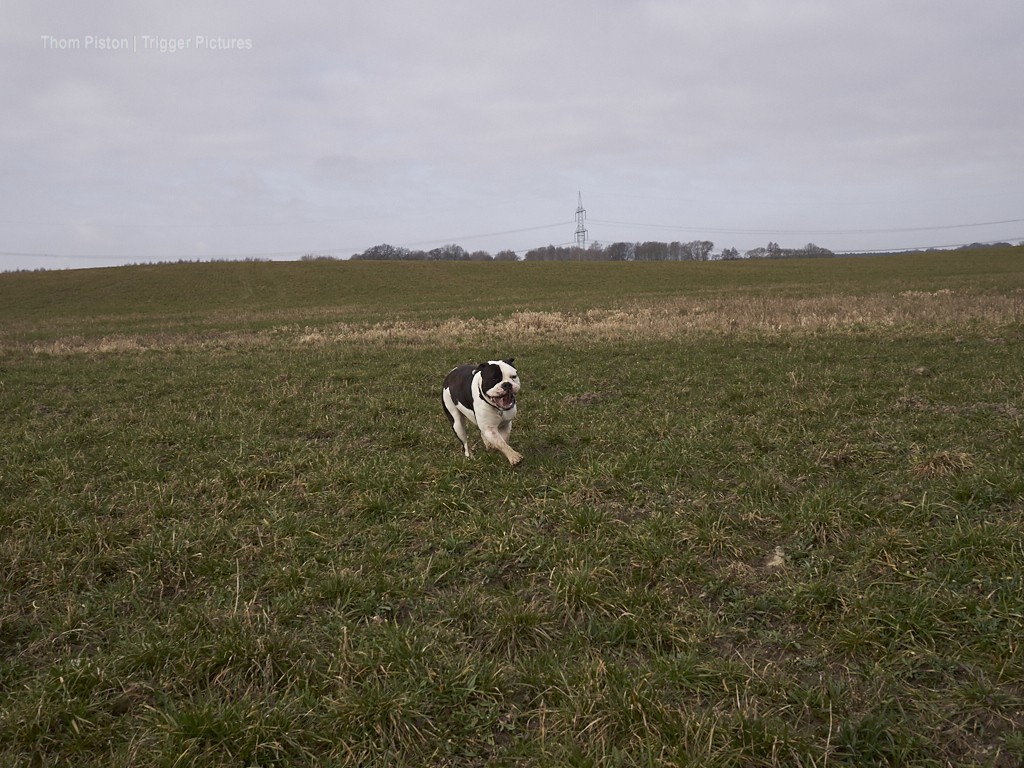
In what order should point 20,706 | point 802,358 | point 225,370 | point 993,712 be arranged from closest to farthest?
point 993,712 → point 20,706 → point 802,358 → point 225,370

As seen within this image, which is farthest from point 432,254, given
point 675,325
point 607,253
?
point 675,325

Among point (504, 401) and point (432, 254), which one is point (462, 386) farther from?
point (432, 254)

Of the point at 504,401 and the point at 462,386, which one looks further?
the point at 462,386

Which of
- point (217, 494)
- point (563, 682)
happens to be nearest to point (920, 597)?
point (563, 682)

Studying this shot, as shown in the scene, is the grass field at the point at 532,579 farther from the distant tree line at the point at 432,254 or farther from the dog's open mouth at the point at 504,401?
the distant tree line at the point at 432,254

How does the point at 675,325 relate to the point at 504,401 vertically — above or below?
above

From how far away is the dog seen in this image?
262 inches

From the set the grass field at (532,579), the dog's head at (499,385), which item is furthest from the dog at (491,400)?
the grass field at (532,579)

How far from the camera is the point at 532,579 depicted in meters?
4.48

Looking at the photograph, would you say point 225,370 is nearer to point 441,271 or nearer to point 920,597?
point 920,597

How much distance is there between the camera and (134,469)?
7.03m

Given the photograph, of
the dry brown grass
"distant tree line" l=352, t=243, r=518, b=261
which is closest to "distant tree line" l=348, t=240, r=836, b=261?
"distant tree line" l=352, t=243, r=518, b=261

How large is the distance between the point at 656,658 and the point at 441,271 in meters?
65.9

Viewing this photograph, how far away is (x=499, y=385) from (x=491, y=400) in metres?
0.26
